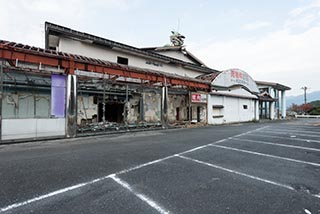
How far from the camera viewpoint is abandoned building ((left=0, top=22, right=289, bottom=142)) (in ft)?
26.6

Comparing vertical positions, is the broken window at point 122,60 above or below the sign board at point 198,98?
above

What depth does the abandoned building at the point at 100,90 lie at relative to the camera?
8094 mm

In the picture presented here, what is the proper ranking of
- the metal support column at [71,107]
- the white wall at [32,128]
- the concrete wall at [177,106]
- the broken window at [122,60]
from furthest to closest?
1. the concrete wall at [177,106]
2. the broken window at [122,60]
3. the metal support column at [71,107]
4. the white wall at [32,128]

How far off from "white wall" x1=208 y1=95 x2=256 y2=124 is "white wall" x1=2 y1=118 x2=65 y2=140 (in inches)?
484

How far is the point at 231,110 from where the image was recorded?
1933cm

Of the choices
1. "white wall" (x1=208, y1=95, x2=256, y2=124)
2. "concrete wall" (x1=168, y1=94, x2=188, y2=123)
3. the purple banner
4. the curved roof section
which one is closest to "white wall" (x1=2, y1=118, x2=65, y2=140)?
the purple banner

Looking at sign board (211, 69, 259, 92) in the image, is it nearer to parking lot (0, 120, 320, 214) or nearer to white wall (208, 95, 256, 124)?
white wall (208, 95, 256, 124)

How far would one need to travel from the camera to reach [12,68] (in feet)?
25.5

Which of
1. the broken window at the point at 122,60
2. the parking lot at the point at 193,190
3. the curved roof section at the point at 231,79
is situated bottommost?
the parking lot at the point at 193,190

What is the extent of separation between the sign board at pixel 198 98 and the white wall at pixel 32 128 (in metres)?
10.2

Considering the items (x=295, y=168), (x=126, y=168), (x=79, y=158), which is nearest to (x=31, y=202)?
(x=126, y=168)

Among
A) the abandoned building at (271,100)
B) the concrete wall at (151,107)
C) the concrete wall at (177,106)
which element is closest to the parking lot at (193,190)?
the concrete wall at (151,107)

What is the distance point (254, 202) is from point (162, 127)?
10.3 m

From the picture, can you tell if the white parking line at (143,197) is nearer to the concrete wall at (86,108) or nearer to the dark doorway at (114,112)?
the concrete wall at (86,108)
